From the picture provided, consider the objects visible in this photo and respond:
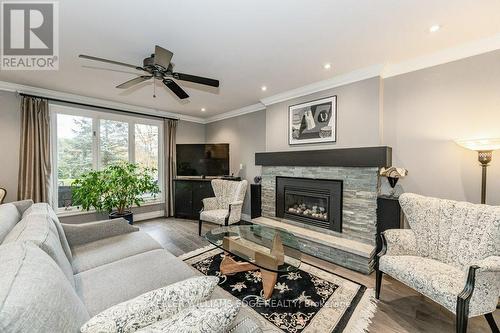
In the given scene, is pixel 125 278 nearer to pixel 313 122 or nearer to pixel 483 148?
pixel 313 122

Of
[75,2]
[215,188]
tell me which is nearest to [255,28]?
[75,2]

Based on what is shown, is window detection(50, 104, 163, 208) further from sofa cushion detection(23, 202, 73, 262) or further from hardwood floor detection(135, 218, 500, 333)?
hardwood floor detection(135, 218, 500, 333)

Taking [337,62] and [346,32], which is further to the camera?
[337,62]

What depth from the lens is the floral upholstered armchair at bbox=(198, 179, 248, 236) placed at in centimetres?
358

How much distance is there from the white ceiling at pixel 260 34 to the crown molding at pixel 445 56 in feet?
0.30

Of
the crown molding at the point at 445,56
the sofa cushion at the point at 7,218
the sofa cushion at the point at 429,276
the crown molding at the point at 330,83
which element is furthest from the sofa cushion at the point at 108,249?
the crown molding at the point at 445,56

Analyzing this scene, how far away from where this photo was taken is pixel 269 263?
201 centimetres

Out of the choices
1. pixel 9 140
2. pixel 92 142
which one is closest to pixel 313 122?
pixel 92 142

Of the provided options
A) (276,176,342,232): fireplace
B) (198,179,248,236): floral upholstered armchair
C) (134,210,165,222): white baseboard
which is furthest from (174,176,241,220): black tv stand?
(276,176,342,232): fireplace

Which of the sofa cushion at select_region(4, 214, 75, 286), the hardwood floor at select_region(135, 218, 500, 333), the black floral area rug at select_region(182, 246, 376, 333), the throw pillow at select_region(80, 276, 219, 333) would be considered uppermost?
the sofa cushion at select_region(4, 214, 75, 286)

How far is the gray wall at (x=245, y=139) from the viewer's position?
4680mm

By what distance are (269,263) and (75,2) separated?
271 centimetres

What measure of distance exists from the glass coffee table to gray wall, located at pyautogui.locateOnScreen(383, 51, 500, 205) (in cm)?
184

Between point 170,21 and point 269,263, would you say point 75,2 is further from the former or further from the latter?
point 269,263
